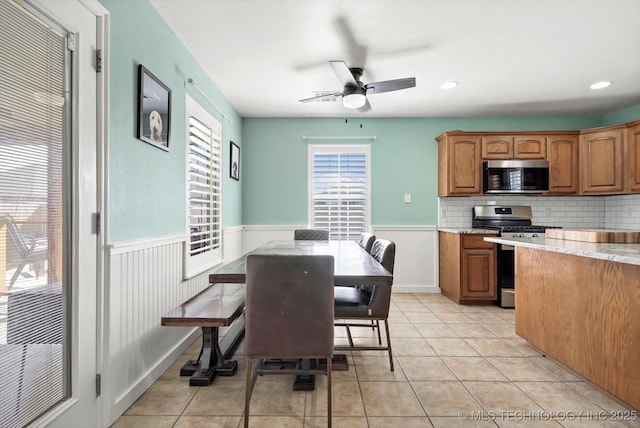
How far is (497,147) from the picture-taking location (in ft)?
14.3

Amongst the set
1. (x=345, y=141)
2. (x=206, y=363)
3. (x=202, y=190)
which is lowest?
(x=206, y=363)

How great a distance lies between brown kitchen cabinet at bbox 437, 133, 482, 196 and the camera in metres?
4.36

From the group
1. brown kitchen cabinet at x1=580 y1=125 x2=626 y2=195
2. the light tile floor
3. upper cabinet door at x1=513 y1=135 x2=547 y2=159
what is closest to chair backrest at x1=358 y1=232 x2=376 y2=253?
the light tile floor

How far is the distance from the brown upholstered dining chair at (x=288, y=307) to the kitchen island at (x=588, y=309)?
136 centimetres

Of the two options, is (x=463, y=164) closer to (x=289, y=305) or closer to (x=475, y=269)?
(x=475, y=269)

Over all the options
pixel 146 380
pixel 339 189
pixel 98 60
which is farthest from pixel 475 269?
pixel 98 60

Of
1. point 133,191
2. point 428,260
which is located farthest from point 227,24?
point 428,260

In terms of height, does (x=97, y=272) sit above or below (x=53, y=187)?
below

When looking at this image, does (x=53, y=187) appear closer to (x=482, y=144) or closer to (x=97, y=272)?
(x=97, y=272)

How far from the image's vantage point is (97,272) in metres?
1.66

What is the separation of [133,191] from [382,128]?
11.8 feet

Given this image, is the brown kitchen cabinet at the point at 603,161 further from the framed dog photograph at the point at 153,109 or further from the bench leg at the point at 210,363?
the framed dog photograph at the point at 153,109

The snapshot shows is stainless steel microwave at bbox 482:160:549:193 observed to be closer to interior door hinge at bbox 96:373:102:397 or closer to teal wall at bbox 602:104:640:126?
teal wall at bbox 602:104:640:126

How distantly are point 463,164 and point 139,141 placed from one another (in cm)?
377
